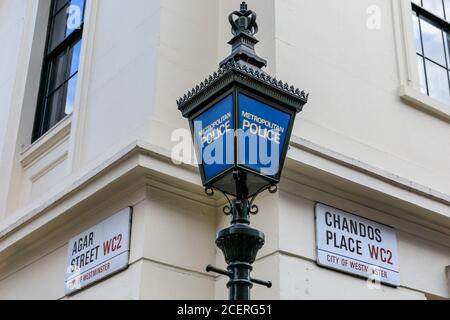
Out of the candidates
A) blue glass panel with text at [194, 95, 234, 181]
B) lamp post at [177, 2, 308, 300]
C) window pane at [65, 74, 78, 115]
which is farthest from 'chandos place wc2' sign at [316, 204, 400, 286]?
window pane at [65, 74, 78, 115]

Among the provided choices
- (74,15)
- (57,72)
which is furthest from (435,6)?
(57,72)

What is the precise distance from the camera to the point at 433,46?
31.1 ft

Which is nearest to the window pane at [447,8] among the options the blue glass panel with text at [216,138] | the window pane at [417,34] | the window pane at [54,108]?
A: the window pane at [417,34]

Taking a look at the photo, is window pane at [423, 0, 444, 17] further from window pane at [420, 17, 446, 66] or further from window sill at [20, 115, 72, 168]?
window sill at [20, 115, 72, 168]

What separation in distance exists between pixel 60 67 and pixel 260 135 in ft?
20.4

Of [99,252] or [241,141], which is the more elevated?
[99,252]

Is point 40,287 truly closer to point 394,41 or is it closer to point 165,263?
point 165,263

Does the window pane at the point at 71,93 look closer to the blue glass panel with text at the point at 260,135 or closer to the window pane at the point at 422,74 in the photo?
the window pane at the point at 422,74

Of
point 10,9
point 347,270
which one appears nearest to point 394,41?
point 347,270

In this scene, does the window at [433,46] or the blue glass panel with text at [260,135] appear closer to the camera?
the blue glass panel with text at [260,135]

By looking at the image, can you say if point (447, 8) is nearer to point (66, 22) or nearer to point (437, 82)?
point (437, 82)

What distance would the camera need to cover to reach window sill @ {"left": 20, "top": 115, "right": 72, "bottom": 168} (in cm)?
920

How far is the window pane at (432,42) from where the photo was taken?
9359mm

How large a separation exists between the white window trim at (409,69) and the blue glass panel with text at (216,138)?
3645mm
